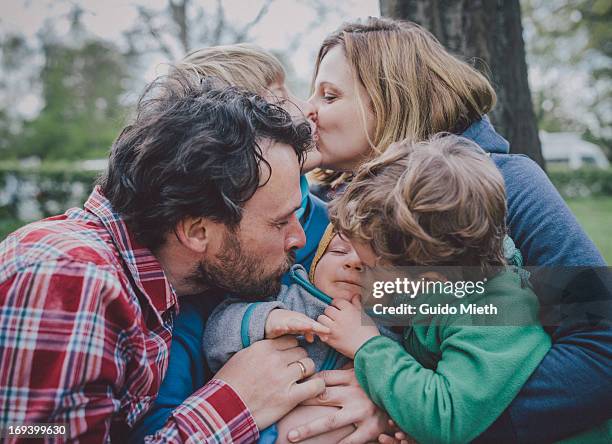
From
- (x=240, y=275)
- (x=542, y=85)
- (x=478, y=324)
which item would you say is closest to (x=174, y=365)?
(x=240, y=275)

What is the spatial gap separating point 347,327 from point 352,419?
0.93ft

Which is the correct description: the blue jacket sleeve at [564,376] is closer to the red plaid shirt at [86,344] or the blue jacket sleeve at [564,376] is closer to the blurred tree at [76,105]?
the red plaid shirt at [86,344]

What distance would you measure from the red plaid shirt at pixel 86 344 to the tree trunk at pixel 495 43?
2.03 metres

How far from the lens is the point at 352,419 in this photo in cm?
177

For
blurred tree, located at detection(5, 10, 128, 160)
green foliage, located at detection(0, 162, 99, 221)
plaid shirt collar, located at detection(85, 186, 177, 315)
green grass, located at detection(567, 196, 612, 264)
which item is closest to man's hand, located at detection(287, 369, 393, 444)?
plaid shirt collar, located at detection(85, 186, 177, 315)

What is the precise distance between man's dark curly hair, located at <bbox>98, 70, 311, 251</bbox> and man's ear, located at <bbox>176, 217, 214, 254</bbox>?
0.03 metres

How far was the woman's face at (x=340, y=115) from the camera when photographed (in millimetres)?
2408

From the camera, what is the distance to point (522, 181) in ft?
6.38

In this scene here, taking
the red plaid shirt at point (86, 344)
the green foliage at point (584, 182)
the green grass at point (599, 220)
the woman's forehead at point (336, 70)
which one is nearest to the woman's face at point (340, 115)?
the woman's forehead at point (336, 70)

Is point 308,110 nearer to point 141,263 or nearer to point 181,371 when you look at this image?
point 141,263

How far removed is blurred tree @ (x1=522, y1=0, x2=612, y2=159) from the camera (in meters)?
13.2

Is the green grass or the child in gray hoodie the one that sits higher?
the child in gray hoodie

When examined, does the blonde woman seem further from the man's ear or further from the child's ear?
the man's ear

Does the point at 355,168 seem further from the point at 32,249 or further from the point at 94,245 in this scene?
the point at 32,249
